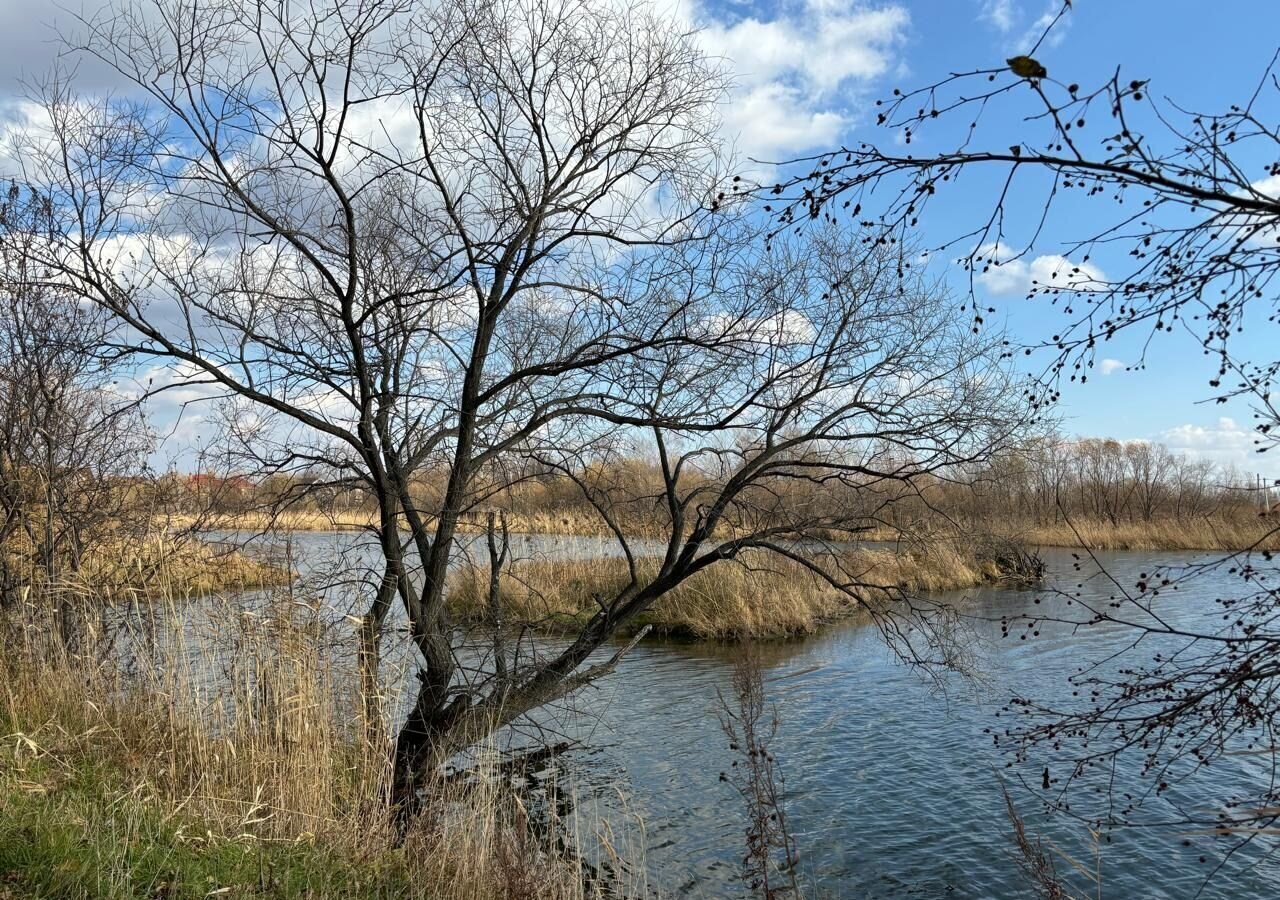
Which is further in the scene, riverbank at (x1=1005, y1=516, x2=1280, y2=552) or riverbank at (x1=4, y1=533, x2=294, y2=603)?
riverbank at (x1=1005, y1=516, x2=1280, y2=552)

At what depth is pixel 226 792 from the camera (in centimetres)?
477

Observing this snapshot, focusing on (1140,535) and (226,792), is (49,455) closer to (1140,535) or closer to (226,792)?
(226,792)

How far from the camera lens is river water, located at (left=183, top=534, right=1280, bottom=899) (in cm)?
657

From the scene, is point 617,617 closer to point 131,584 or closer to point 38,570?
point 131,584

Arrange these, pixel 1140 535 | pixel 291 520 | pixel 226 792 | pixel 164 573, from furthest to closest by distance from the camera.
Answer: pixel 1140 535
pixel 291 520
pixel 164 573
pixel 226 792

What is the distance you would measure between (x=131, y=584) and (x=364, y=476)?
175 cm

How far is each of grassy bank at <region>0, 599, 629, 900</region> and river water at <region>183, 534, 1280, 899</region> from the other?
1.02 m

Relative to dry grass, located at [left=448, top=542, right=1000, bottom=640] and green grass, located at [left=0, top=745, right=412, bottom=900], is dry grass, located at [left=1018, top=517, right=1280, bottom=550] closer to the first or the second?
dry grass, located at [left=448, top=542, right=1000, bottom=640]

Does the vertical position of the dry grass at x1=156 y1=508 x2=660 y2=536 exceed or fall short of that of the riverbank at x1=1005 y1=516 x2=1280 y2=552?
it exceeds it

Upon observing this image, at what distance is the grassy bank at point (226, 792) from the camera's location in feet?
11.9

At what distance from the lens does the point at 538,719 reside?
1005 cm

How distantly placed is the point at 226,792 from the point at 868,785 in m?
5.95

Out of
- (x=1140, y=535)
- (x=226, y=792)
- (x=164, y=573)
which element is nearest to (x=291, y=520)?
(x=164, y=573)

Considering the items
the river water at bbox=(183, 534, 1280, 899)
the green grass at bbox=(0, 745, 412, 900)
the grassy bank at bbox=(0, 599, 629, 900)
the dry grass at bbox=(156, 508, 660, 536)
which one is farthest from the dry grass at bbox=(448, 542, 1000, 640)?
the green grass at bbox=(0, 745, 412, 900)
